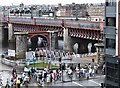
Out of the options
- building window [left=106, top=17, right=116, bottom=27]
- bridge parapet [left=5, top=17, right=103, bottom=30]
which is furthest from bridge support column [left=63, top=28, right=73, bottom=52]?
building window [left=106, top=17, right=116, bottom=27]

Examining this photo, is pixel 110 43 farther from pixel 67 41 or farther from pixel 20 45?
pixel 67 41

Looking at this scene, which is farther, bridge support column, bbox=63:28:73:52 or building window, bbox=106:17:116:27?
bridge support column, bbox=63:28:73:52

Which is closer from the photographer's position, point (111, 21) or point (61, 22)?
point (111, 21)

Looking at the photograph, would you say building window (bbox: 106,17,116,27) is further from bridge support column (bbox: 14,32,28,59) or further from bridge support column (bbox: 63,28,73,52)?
bridge support column (bbox: 63,28,73,52)

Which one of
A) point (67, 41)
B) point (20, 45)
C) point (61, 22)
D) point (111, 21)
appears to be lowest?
point (20, 45)

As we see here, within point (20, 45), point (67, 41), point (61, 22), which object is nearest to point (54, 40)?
point (67, 41)

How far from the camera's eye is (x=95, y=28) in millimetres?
54125

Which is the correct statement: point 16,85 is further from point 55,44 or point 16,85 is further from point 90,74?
point 55,44

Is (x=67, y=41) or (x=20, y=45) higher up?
(x=67, y=41)

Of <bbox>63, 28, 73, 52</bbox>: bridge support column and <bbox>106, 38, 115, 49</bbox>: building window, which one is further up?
<bbox>106, 38, 115, 49</bbox>: building window

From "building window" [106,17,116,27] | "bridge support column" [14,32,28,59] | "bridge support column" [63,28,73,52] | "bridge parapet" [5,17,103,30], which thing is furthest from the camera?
"bridge support column" [63,28,73,52]

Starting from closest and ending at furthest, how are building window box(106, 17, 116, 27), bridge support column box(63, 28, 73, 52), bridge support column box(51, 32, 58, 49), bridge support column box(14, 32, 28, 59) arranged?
1. building window box(106, 17, 116, 27)
2. bridge support column box(14, 32, 28, 59)
3. bridge support column box(51, 32, 58, 49)
4. bridge support column box(63, 28, 73, 52)

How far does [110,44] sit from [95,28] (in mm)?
33101

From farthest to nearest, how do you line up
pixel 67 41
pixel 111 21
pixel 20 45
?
pixel 67 41, pixel 20 45, pixel 111 21
